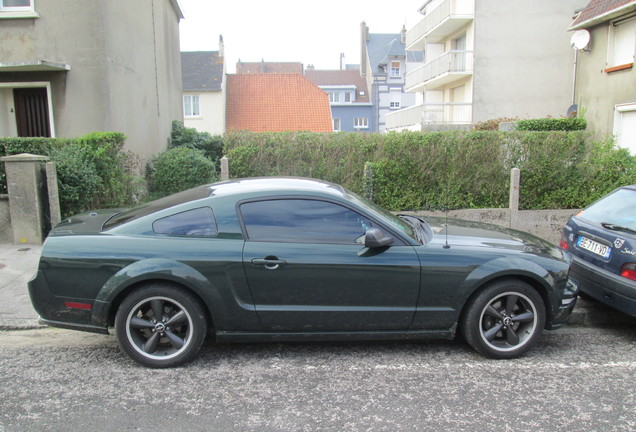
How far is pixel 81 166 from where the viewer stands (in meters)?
8.12

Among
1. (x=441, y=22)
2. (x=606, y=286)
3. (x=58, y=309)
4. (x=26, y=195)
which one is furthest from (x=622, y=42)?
(x=58, y=309)

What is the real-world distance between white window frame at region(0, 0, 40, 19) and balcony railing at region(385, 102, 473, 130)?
1682 centimetres

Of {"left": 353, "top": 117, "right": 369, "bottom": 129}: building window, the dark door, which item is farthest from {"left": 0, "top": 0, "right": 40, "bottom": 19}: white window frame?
{"left": 353, "top": 117, "right": 369, "bottom": 129}: building window

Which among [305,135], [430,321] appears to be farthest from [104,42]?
[430,321]

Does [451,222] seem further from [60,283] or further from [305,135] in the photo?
[305,135]

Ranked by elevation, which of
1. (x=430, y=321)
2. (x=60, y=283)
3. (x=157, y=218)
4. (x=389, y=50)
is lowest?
(x=430, y=321)

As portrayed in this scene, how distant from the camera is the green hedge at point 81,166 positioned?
8094 mm

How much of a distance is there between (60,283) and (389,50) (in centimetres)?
5874

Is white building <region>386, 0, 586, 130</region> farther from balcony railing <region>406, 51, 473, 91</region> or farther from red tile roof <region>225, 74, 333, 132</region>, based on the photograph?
red tile roof <region>225, 74, 333, 132</region>

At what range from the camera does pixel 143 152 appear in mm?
12023

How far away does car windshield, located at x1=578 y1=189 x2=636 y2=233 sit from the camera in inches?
193

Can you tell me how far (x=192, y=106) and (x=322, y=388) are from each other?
32.2 m

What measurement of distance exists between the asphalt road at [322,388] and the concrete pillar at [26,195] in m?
3.69

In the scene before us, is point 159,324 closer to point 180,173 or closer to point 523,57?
point 180,173
